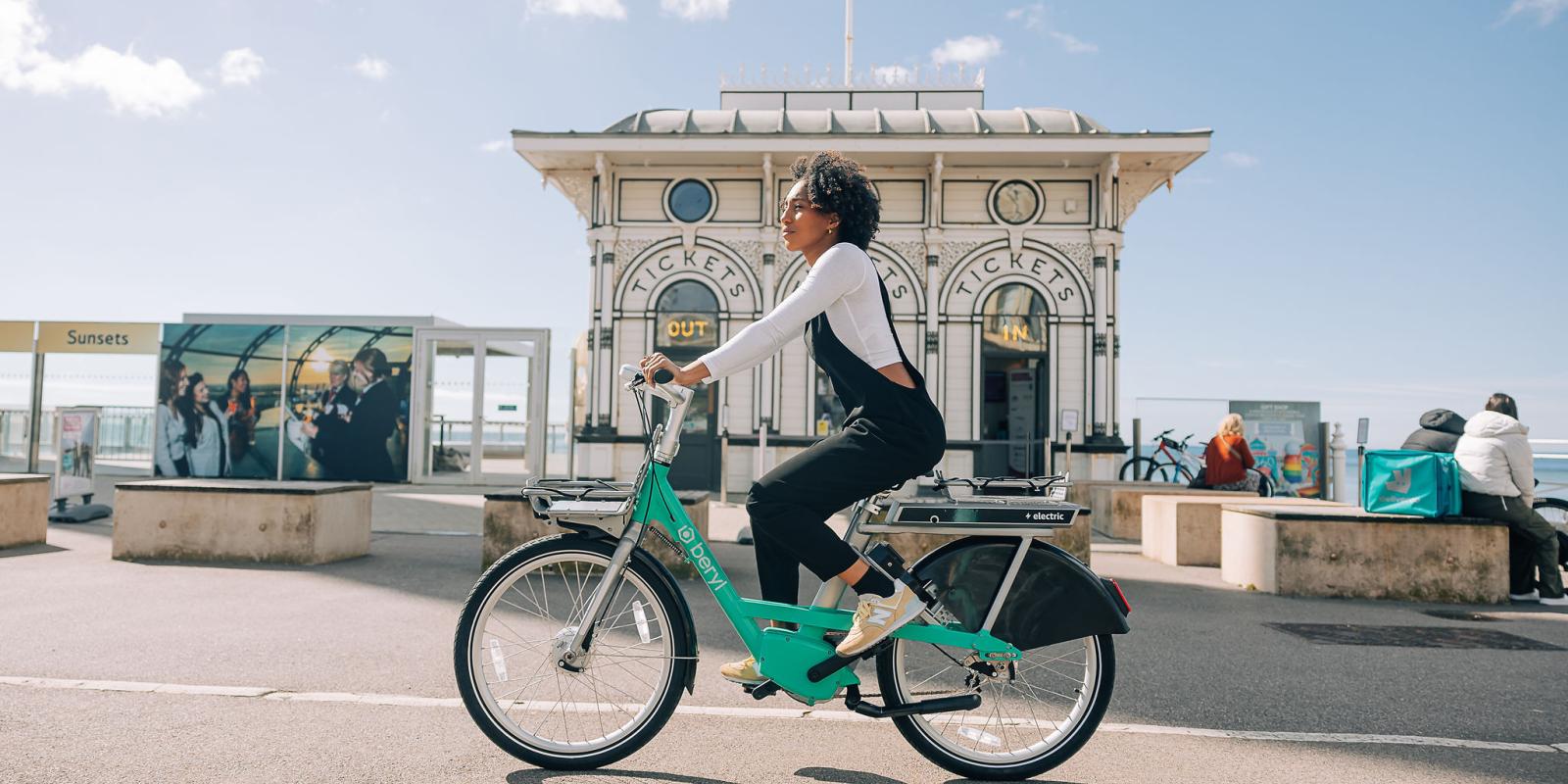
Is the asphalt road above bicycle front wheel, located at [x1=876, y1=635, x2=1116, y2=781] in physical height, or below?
below

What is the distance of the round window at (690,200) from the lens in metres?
17.8

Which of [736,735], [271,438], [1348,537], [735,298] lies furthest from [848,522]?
[271,438]

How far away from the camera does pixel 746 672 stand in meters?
3.02

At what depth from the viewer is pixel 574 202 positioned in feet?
63.1

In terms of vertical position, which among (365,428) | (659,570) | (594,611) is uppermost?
(365,428)

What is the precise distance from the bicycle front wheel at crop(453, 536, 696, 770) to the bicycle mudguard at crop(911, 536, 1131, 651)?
0.83 m

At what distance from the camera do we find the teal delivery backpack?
706cm

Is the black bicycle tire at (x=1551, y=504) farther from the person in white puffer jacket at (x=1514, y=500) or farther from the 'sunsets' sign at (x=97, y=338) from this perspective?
the 'sunsets' sign at (x=97, y=338)

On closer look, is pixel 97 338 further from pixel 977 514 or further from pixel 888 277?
pixel 977 514

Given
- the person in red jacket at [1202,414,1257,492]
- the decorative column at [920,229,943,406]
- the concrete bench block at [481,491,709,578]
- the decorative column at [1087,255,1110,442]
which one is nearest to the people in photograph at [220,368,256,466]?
the decorative column at [920,229,943,406]

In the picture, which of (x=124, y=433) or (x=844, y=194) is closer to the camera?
(x=844, y=194)

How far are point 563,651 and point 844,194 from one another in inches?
66.0

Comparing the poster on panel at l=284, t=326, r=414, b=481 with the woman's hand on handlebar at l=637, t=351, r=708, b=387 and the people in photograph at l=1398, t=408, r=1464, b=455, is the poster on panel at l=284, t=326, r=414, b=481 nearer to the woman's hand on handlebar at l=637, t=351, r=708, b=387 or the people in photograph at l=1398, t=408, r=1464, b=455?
the people in photograph at l=1398, t=408, r=1464, b=455

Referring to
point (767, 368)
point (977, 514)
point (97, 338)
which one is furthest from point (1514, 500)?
point (97, 338)
